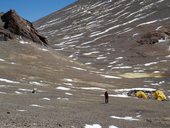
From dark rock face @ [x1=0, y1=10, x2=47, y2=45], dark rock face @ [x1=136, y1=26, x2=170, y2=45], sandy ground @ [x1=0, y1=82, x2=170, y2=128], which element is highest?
dark rock face @ [x1=136, y1=26, x2=170, y2=45]

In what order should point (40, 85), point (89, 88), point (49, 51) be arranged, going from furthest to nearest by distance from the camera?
1. point (49, 51)
2. point (89, 88)
3. point (40, 85)

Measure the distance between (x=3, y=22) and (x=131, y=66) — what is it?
46.1 metres

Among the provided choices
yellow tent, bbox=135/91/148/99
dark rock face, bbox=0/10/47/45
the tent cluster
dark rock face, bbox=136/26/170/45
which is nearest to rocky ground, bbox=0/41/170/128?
the tent cluster

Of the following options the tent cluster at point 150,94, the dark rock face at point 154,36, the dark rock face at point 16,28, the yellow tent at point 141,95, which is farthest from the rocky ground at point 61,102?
the dark rock face at point 154,36

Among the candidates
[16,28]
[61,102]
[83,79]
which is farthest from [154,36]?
[61,102]

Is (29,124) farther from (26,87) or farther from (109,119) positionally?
(26,87)

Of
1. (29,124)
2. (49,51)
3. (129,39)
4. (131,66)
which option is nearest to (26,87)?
(29,124)

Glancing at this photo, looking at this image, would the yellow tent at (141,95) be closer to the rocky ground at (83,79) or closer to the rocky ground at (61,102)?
the rocky ground at (83,79)

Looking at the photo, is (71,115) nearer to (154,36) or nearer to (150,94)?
(150,94)

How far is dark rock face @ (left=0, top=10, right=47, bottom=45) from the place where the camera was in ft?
382

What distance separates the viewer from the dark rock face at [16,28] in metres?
116

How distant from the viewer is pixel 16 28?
119 metres

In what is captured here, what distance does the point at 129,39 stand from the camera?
189250 mm

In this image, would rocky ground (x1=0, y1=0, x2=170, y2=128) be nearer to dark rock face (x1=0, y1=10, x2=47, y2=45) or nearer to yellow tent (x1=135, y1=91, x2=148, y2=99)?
dark rock face (x1=0, y1=10, x2=47, y2=45)
